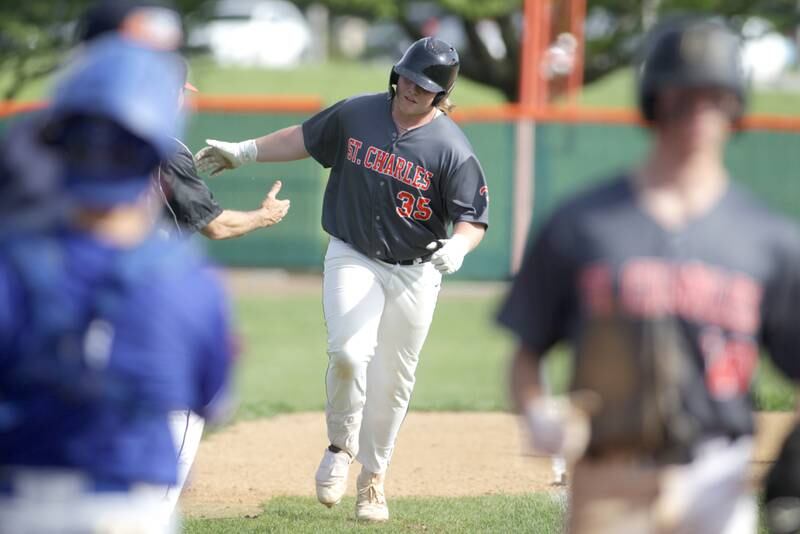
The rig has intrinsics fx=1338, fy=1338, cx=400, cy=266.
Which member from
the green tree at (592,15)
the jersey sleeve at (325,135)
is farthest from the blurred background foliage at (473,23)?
the jersey sleeve at (325,135)

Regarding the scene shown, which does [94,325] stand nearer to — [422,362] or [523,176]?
[422,362]

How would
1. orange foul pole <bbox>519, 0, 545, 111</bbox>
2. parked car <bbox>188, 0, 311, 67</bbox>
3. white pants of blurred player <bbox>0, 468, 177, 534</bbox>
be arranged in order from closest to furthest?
white pants of blurred player <bbox>0, 468, 177, 534</bbox> → orange foul pole <bbox>519, 0, 545, 111</bbox> → parked car <bbox>188, 0, 311, 67</bbox>

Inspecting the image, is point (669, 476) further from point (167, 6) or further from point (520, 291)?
point (167, 6)

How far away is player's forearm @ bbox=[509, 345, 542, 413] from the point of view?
3.37m

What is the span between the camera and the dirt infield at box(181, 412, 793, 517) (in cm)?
729

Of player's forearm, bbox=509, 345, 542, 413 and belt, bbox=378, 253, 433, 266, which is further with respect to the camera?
belt, bbox=378, 253, 433, 266

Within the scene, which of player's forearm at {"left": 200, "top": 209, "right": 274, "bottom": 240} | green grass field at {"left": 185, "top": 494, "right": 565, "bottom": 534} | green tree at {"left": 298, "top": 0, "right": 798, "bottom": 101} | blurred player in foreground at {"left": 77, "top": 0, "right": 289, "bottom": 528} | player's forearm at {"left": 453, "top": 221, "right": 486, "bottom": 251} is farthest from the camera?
green tree at {"left": 298, "top": 0, "right": 798, "bottom": 101}

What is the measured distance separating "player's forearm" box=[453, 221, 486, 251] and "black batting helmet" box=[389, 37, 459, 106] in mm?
653

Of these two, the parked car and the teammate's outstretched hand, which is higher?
the teammate's outstretched hand

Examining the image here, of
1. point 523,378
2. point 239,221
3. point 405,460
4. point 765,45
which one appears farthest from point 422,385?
point 765,45

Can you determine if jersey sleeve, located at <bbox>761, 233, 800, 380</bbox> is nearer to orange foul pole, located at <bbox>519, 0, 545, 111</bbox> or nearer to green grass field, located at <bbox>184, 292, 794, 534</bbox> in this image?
green grass field, located at <bbox>184, 292, 794, 534</bbox>

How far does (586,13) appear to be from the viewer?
22.3m

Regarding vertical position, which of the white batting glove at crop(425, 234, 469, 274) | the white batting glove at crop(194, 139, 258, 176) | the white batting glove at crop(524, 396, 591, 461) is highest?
the white batting glove at crop(524, 396, 591, 461)

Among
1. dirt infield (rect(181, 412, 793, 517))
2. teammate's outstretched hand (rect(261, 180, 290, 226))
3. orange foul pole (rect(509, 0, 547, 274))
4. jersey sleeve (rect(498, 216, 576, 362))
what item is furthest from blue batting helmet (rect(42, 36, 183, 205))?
orange foul pole (rect(509, 0, 547, 274))
